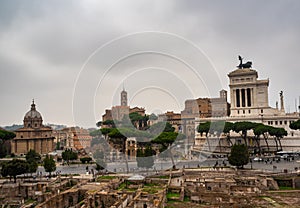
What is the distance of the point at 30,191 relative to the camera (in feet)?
104

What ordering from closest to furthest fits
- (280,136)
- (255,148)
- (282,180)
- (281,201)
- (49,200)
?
1. (49,200)
2. (281,201)
3. (282,180)
4. (280,136)
5. (255,148)

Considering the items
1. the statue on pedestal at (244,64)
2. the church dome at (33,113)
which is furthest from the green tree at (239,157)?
the church dome at (33,113)

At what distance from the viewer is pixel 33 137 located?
2911 inches

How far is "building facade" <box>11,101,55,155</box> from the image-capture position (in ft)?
237

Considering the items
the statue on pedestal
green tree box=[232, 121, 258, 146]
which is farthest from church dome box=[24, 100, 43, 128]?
the statue on pedestal

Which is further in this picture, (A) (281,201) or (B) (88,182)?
(B) (88,182)

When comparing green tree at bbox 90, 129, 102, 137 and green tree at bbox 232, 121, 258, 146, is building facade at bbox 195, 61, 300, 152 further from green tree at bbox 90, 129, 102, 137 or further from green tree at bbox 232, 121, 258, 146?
green tree at bbox 90, 129, 102, 137

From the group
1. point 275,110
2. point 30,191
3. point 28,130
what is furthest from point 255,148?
point 28,130

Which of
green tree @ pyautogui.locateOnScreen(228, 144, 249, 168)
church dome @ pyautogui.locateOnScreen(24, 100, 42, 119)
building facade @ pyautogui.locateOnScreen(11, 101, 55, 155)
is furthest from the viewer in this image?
church dome @ pyautogui.locateOnScreen(24, 100, 42, 119)

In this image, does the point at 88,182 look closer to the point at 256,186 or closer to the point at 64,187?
the point at 64,187

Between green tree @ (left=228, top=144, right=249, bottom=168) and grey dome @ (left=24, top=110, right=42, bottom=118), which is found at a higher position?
grey dome @ (left=24, top=110, right=42, bottom=118)

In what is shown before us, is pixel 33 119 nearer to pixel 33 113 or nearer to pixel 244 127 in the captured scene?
pixel 33 113

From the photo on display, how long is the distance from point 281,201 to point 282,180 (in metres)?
7.10

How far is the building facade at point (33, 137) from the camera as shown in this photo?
237ft
